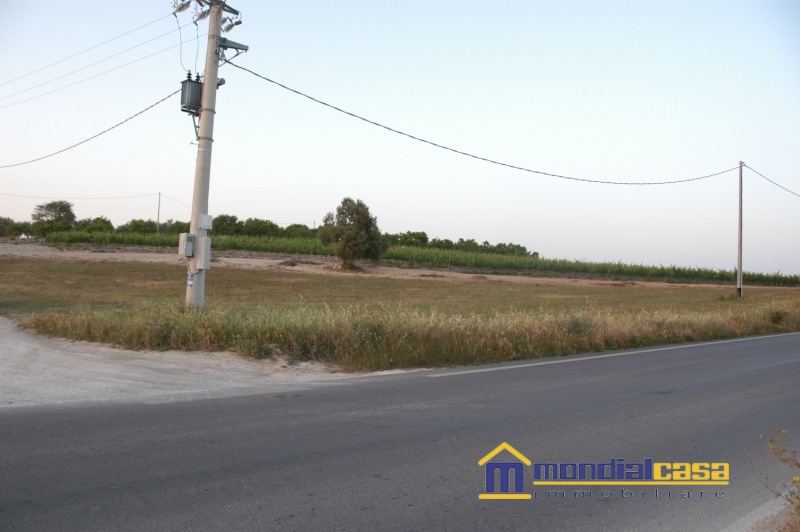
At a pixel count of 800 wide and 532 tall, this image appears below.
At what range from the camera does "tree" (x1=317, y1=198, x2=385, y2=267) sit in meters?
58.6

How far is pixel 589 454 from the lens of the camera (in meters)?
6.01

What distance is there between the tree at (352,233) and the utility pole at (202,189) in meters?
44.0

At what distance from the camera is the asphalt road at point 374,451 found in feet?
14.9

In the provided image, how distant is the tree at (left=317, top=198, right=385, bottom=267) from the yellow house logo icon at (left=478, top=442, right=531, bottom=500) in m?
52.8

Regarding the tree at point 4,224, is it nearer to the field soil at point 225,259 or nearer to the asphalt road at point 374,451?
the field soil at point 225,259

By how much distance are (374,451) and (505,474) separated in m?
1.25

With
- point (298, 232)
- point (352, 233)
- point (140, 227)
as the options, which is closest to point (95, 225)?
point (140, 227)

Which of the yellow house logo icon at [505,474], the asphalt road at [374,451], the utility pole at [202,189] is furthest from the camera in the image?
the utility pole at [202,189]

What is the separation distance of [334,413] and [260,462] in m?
1.90

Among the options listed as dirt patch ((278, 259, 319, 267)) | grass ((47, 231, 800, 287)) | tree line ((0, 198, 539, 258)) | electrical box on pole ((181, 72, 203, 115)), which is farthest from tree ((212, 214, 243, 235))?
electrical box on pole ((181, 72, 203, 115))

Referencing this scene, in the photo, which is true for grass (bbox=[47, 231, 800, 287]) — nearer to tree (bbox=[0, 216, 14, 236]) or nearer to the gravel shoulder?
tree (bbox=[0, 216, 14, 236])

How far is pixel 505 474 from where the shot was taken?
17.8ft
